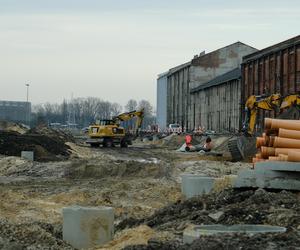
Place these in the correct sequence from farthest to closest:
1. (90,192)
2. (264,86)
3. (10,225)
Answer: (264,86) → (90,192) → (10,225)

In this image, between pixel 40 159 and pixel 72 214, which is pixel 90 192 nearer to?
pixel 72 214

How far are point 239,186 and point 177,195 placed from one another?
Answer: 4628 millimetres

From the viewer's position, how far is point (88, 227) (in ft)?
30.3

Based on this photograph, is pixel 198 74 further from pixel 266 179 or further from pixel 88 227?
pixel 88 227

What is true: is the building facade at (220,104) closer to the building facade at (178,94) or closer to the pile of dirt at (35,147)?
the building facade at (178,94)

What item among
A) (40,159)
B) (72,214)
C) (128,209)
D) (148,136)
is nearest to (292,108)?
(40,159)

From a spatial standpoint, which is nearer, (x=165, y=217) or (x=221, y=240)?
(x=221, y=240)

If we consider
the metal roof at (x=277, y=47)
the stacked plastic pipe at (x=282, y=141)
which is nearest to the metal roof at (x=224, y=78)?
the metal roof at (x=277, y=47)

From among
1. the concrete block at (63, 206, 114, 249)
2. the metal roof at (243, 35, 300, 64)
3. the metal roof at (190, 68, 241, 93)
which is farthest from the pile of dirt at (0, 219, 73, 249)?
the metal roof at (190, 68, 241, 93)

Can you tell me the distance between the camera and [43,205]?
1556cm

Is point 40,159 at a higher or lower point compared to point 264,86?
lower

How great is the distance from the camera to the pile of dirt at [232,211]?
938 centimetres

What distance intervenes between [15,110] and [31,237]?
124 metres

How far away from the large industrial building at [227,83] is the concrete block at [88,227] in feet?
79.8
